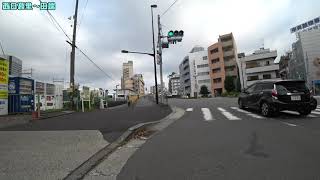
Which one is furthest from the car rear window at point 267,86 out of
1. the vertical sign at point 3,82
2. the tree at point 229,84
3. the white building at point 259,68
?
the white building at point 259,68

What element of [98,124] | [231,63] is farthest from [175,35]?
[231,63]

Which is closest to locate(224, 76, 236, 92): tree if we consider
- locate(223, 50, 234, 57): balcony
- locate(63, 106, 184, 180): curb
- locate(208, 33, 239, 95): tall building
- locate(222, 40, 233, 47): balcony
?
locate(208, 33, 239, 95): tall building

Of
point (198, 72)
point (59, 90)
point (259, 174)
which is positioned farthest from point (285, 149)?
point (198, 72)

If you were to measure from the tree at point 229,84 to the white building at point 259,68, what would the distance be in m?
3.02

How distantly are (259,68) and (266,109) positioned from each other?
7535cm

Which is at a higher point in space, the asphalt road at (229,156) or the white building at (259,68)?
the white building at (259,68)

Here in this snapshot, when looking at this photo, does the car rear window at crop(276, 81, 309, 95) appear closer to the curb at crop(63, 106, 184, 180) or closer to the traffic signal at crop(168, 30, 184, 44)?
the curb at crop(63, 106, 184, 180)

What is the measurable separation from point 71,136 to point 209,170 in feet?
15.8

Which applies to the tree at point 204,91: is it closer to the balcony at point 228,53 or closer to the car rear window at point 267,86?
the balcony at point 228,53

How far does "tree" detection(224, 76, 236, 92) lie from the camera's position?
80312mm

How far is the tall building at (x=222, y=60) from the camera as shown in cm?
8712

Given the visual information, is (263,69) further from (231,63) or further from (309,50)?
(309,50)

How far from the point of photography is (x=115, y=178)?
14.7 feet

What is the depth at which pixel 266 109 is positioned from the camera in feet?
40.8
